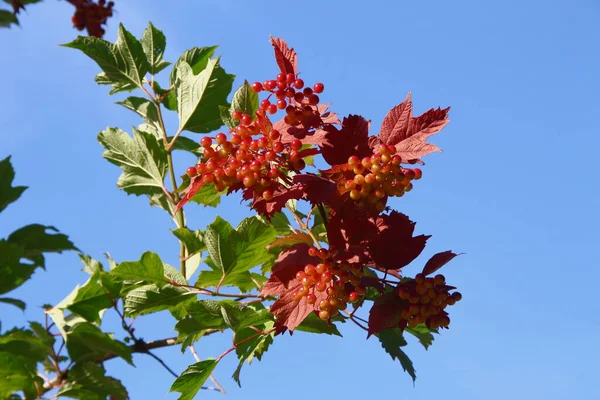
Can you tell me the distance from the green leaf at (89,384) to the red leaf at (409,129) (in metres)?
1.81

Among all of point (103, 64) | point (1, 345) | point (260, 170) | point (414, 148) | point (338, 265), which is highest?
point (103, 64)

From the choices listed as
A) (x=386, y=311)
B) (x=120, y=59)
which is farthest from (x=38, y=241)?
(x=386, y=311)

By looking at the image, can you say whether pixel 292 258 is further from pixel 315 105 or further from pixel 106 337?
pixel 106 337

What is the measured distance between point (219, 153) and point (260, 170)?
0.16 metres

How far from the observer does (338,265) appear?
5.76 ft

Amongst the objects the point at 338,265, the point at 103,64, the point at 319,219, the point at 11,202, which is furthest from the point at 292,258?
the point at 11,202

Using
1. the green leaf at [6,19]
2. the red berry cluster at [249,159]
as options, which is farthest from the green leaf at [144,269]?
the green leaf at [6,19]

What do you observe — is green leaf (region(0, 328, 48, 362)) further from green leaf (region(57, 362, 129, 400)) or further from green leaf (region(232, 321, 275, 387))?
green leaf (region(232, 321, 275, 387))

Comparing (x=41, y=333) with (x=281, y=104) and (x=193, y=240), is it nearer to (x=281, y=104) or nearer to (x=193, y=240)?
(x=193, y=240)

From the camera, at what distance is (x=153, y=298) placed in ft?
7.27

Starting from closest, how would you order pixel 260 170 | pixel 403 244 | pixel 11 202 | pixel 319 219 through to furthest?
1. pixel 260 170
2. pixel 403 244
3. pixel 319 219
4. pixel 11 202

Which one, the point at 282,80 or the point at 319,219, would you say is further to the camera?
the point at 319,219

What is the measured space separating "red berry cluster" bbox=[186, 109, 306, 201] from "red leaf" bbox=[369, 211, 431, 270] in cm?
32

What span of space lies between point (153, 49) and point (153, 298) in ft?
4.15
